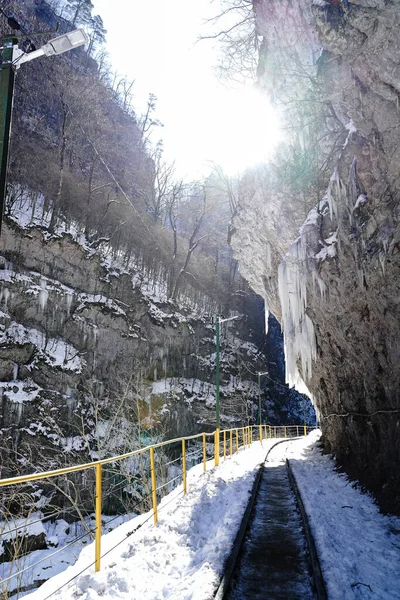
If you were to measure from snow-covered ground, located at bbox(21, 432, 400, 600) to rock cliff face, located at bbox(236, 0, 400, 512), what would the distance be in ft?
3.92

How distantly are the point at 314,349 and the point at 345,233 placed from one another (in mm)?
5400

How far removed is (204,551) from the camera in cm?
526

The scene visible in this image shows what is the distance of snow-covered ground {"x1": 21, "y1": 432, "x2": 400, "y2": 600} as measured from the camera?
4039 millimetres

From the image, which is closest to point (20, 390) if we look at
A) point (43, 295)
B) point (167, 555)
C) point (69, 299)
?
point (43, 295)

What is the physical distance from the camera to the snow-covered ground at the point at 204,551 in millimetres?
4039

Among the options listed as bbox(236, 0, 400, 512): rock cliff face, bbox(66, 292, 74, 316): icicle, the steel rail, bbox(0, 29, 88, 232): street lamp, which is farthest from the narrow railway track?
bbox(66, 292, 74, 316): icicle

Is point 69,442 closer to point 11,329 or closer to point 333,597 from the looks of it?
point 11,329

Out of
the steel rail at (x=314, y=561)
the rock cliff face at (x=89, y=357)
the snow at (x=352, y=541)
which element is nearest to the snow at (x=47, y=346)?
the rock cliff face at (x=89, y=357)

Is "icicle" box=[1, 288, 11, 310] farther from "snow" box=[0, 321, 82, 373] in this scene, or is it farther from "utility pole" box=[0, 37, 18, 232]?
"utility pole" box=[0, 37, 18, 232]

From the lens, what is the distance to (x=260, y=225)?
19016 millimetres

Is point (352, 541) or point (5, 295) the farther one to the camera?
point (5, 295)

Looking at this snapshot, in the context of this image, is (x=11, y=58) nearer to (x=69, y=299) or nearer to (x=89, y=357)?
(x=69, y=299)

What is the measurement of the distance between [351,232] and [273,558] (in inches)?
290

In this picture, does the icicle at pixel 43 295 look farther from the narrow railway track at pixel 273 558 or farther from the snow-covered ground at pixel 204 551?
the narrow railway track at pixel 273 558
